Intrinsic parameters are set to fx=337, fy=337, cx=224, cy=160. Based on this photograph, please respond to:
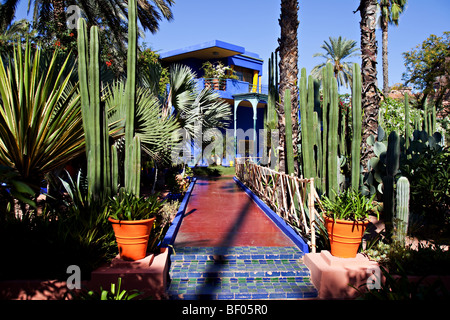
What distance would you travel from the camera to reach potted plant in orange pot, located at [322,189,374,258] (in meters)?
4.16

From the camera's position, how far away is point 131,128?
471 centimetres

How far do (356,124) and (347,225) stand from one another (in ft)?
6.12

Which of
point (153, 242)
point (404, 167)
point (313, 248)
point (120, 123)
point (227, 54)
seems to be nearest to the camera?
point (153, 242)

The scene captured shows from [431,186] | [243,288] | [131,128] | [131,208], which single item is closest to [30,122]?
[131,128]

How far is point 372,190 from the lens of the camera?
6.92 meters

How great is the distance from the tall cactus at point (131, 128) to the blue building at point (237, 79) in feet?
44.1

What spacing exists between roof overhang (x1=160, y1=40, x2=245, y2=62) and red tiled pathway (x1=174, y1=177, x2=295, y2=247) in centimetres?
1157

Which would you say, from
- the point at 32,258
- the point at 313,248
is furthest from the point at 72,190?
the point at 313,248

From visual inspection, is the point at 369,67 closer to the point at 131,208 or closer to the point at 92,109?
the point at 92,109

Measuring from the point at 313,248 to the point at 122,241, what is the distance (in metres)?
2.62

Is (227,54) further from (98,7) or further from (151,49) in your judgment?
(98,7)

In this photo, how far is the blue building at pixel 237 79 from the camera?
762 inches

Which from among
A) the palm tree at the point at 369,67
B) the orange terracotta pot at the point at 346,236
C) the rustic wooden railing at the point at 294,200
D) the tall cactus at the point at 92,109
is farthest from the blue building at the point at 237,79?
the orange terracotta pot at the point at 346,236

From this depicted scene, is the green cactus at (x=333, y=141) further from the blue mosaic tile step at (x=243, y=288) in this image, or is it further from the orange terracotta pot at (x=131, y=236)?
the orange terracotta pot at (x=131, y=236)
